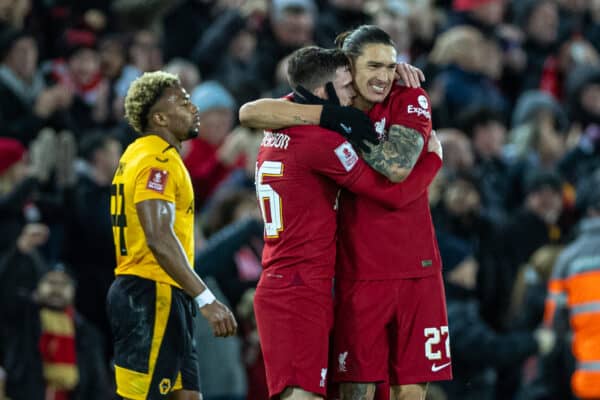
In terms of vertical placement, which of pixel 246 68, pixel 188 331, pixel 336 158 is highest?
pixel 246 68

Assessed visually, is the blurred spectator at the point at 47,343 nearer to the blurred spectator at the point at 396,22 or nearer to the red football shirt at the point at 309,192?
the red football shirt at the point at 309,192

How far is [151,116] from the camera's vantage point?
7.65 m

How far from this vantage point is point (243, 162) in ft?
41.2

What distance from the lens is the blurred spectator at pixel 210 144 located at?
12.3 meters

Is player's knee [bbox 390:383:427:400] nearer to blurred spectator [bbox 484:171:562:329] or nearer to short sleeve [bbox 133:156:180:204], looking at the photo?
short sleeve [bbox 133:156:180:204]

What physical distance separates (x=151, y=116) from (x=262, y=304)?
1302 mm

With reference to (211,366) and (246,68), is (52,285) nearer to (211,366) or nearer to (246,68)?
(211,366)

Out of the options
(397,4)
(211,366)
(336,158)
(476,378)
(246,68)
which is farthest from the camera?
(397,4)

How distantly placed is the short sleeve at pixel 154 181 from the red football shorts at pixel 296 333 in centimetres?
79

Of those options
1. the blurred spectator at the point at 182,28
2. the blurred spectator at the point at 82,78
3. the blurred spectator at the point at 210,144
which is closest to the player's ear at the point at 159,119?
the blurred spectator at the point at 210,144

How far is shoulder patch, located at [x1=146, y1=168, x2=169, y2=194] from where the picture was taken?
731 centimetres

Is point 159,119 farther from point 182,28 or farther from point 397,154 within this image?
point 182,28

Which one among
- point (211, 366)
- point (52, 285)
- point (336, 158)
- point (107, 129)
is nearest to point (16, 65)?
point (107, 129)

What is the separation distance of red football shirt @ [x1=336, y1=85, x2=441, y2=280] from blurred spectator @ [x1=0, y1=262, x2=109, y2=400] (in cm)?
370
